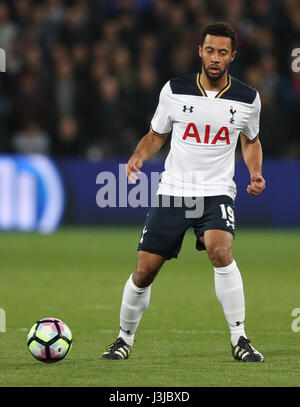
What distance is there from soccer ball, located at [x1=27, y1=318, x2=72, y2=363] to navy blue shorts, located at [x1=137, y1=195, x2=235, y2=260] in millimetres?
793

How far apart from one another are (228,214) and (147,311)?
277 centimetres

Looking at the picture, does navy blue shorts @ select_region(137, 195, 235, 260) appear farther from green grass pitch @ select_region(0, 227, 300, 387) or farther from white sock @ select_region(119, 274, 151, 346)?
green grass pitch @ select_region(0, 227, 300, 387)

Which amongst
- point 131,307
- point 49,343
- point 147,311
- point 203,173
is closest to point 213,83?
point 203,173

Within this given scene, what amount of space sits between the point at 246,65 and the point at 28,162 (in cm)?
411

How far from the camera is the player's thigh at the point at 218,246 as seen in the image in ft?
22.4

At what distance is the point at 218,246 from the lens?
682 centimetres

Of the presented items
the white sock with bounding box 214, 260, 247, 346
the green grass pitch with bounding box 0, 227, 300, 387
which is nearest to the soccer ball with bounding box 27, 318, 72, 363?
the green grass pitch with bounding box 0, 227, 300, 387

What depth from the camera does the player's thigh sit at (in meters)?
6.82

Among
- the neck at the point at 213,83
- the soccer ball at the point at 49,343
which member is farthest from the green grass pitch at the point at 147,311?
Result: the neck at the point at 213,83

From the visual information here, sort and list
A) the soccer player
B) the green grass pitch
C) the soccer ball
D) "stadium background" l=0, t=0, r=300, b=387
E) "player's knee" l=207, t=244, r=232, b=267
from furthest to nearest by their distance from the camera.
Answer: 1. "stadium background" l=0, t=0, r=300, b=387
2. the soccer player
3. "player's knee" l=207, t=244, r=232, b=267
4. the soccer ball
5. the green grass pitch

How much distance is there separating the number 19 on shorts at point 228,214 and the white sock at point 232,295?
271 mm

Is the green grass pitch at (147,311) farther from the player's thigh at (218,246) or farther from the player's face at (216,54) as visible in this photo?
the player's face at (216,54)

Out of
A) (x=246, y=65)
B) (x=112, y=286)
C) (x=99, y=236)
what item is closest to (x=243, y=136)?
(x=112, y=286)

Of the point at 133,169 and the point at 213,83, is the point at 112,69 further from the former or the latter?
the point at 133,169
